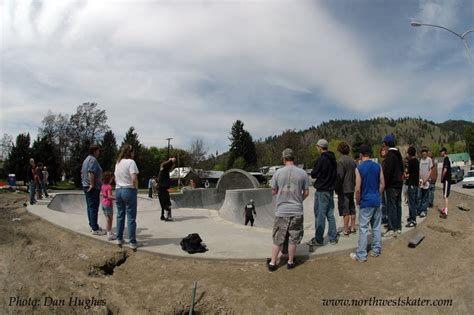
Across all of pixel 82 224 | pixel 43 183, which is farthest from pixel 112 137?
pixel 82 224

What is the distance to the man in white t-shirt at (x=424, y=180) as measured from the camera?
8.37 m

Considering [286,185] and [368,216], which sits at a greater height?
[286,185]

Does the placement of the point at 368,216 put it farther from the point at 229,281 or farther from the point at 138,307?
the point at 138,307

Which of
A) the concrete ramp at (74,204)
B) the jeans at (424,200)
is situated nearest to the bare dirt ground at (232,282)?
the jeans at (424,200)

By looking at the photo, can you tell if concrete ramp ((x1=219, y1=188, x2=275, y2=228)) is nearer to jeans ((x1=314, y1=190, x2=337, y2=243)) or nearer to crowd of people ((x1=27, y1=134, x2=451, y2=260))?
crowd of people ((x1=27, y1=134, x2=451, y2=260))

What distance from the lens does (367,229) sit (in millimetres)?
5230

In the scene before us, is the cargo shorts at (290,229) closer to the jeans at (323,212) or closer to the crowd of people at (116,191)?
the jeans at (323,212)

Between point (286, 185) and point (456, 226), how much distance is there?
5.13m

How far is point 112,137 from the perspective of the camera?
5550 cm

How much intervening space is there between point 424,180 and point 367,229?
419 cm

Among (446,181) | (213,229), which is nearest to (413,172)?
(446,181)

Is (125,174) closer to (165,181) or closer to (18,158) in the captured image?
(165,181)

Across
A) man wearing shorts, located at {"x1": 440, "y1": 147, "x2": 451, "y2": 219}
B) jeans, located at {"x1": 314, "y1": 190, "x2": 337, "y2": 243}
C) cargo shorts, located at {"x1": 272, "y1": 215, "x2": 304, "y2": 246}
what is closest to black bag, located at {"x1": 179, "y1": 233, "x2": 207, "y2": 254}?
cargo shorts, located at {"x1": 272, "y1": 215, "x2": 304, "y2": 246}

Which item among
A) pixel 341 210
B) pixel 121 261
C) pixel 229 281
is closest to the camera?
pixel 229 281
